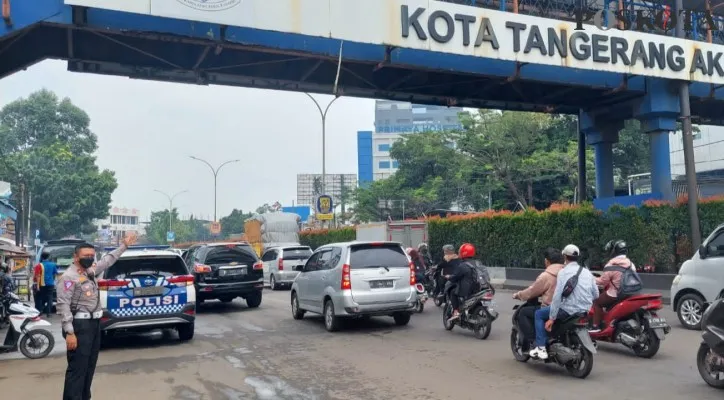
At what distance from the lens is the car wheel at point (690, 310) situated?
10883mm

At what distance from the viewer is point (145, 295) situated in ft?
34.9

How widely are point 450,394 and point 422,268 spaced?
9050mm

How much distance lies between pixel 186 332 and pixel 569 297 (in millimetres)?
7104

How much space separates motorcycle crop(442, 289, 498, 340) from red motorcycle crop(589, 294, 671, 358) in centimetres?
211

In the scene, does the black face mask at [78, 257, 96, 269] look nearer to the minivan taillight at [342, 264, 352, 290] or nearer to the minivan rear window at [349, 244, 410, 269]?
the minivan taillight at [342, 264, 352, 290]

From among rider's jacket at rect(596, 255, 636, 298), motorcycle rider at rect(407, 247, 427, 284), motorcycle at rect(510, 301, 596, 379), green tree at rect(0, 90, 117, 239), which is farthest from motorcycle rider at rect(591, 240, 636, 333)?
green tree at rect(0, 90, 117, 239)

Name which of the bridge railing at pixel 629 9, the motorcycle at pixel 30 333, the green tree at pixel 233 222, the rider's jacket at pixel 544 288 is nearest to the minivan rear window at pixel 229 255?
the motorcycle at pixel 30 333

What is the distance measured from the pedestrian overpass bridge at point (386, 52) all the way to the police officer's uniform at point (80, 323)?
7.92 m

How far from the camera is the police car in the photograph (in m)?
10.4

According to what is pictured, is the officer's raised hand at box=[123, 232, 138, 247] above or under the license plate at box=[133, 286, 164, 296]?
above

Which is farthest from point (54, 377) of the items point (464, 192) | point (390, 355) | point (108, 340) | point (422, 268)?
point (464, 192)

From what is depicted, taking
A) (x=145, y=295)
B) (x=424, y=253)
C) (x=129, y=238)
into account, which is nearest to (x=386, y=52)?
(x=424, y=253)

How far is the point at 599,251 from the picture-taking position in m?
19.7

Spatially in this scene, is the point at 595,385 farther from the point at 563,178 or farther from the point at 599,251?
the point at 563,178
